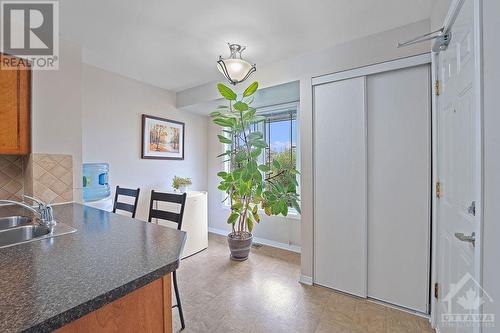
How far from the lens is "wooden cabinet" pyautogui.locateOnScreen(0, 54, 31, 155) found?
1766 mm

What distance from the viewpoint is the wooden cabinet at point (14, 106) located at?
177 centimetres

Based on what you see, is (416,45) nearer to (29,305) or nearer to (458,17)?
(458,17)

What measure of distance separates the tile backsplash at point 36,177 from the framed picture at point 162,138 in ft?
3.78

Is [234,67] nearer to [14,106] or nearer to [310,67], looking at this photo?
[310,67]

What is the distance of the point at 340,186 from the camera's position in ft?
7.38

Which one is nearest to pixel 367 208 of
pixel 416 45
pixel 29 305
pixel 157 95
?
pixel 416 45

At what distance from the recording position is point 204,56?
8.18 ft

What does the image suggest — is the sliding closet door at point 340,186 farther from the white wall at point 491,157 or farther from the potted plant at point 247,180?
the white wall at point 491,157

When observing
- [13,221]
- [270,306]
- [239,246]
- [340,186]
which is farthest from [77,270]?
[239,246]

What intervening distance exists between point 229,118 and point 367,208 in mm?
1809

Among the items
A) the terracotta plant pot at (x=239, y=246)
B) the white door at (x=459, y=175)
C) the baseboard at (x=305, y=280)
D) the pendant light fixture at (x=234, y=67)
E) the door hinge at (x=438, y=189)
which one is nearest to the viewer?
the white door at (x=459, y=175)

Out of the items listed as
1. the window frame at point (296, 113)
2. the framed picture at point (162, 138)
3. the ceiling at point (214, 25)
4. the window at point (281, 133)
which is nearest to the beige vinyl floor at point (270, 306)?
the window frame at point (296, 113)

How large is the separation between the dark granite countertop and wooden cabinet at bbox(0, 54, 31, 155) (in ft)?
3.80

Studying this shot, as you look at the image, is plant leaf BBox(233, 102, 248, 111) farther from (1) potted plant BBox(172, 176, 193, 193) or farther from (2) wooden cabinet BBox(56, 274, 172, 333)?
(2) wooden cabinet BBox(56, 274, 172, 333)
